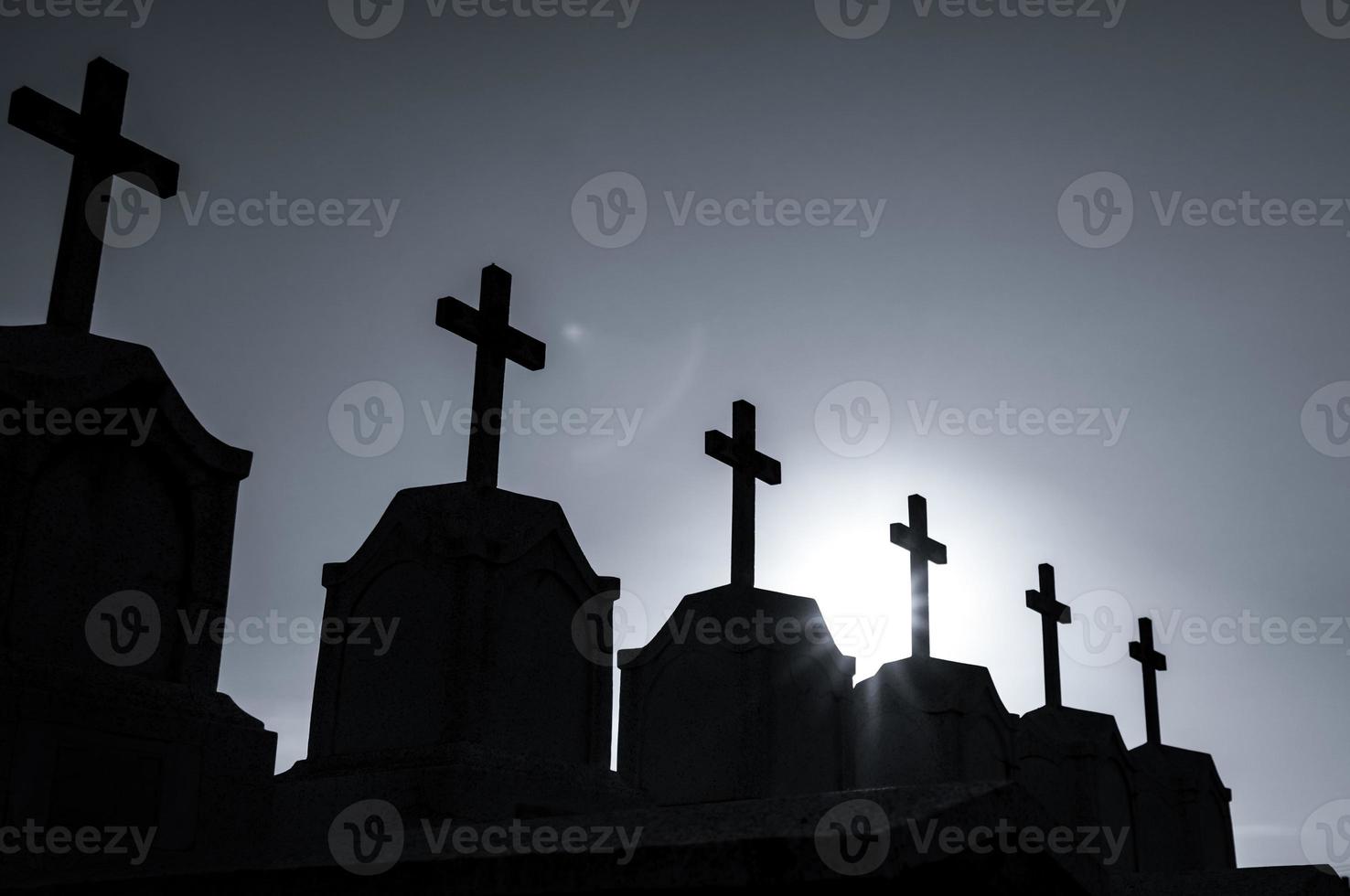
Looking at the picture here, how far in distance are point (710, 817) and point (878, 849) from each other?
0.65 metres

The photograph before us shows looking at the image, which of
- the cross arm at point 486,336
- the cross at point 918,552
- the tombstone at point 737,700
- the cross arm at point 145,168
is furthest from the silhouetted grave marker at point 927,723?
the cross arm at point 145,168

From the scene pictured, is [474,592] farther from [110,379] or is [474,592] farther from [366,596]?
[110,379]

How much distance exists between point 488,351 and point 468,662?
239 cm

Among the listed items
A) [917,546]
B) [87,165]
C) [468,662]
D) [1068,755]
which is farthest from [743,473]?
[87,165]

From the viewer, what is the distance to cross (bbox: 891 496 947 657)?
41.8 feet

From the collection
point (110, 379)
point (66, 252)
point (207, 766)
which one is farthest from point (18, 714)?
point (66, 252)

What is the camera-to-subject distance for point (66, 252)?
6.39 metres

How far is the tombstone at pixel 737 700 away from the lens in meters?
9.88

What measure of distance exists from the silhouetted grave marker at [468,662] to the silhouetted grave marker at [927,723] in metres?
4.22

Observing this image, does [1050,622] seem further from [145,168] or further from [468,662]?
[145,168]

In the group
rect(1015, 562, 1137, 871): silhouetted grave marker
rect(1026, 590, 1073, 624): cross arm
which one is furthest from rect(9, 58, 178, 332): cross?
rect(1026, 590, 1073, 624): cross arm

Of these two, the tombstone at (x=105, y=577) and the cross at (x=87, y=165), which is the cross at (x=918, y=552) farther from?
the cross at (x=87, y=165)

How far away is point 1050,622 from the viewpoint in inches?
591

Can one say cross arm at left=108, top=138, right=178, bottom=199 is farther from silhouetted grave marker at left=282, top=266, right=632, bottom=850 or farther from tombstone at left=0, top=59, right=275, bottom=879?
silhouetted grave marker at left=282, top=266, right=632, bottom=850
